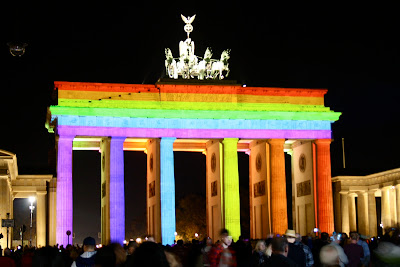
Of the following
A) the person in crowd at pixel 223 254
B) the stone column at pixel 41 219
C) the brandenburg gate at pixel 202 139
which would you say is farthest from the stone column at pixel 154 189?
the person in crowd at pixel 223 254

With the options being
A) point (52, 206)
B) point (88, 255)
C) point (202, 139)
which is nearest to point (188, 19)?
point (202, 139)

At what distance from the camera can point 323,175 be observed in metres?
78.2

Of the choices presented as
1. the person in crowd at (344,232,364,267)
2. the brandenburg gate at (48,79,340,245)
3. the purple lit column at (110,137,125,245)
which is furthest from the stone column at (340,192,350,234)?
the person in crowd at (344,232,364,267)

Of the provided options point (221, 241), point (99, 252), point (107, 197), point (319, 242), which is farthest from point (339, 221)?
point (99, 252)

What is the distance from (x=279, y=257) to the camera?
16.0 m

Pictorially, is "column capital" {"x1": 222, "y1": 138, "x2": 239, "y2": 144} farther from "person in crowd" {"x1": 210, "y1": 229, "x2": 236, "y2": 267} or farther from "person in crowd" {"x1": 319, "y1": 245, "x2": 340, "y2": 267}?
"person in crowd" {"x1": 319, "y1": 245, "x2": 340, "y2": 267}

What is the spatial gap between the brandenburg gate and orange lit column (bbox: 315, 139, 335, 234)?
3.9 inches

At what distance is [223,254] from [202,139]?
60194mm

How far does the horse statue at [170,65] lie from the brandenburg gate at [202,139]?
107 cm

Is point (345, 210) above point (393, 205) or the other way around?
the other way around

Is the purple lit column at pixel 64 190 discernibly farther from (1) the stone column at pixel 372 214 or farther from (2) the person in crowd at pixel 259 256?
(2) the person in crowd at pixel 259 256

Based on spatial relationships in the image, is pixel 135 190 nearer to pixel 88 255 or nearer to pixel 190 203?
pixel 190 203

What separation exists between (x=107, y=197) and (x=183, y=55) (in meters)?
15.4

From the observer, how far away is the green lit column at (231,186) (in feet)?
250
